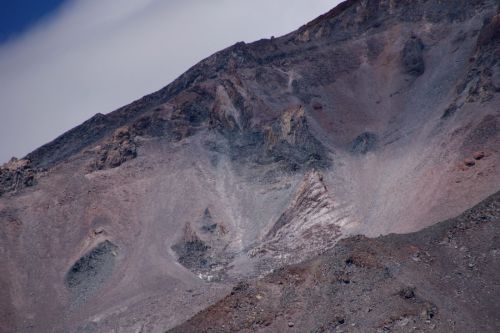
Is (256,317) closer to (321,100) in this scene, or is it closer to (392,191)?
(392,191)

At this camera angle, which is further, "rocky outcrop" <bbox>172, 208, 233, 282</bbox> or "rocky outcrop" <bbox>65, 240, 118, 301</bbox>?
"rocky outcrop" <bbox>65, 240, 118, 301</bbox>

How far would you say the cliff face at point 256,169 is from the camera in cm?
4756

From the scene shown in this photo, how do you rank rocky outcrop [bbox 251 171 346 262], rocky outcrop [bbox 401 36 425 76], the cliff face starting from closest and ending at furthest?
the cliff face → rocky outcrop [bbox 251 171 346 262] → rocky outcrop [bbox 401 36 425 76]

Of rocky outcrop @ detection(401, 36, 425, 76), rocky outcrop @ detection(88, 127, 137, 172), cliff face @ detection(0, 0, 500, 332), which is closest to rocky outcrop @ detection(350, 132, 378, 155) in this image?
cliff face @ detection(0, 0, 500, 332)

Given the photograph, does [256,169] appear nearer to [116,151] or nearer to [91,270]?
[116,151]

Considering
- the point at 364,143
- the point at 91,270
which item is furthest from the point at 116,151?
the point at 364,143

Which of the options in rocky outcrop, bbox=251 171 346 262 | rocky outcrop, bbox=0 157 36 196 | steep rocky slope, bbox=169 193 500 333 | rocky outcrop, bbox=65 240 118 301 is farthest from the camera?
rocky outcrop, bbox=0 157 36 196

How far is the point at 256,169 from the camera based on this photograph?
6197 centimetres

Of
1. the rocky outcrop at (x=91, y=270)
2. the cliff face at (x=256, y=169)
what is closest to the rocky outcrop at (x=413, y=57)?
the cliff face at (x=256, y=169)

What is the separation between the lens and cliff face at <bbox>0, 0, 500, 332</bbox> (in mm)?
47562

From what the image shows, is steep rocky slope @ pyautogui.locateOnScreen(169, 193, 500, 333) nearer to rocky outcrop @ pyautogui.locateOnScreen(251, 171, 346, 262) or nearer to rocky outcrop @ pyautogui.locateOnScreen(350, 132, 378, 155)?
rocky outcrop @ pyautogui.locateOnScreen(251, 171, 346, 262)

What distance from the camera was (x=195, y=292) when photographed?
4538 cm

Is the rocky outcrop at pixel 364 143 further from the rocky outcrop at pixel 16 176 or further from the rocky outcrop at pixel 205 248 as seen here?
the rocky outcrop at pixel 16 176

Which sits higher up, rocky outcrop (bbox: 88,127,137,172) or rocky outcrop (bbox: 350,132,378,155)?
rocky outcrop (bbox: 88,127,137,172)
